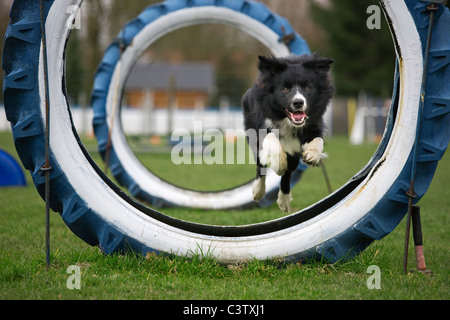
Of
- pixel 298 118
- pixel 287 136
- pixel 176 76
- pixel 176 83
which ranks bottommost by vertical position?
pixel 287 136

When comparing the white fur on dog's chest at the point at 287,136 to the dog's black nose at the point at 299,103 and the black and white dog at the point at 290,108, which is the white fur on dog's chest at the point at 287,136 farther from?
the dog's black nose at the point at 299,103

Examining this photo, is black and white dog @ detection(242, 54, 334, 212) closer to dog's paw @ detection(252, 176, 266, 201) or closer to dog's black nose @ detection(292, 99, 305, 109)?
dog's black nose @ detection(292, 99, 305, 109)

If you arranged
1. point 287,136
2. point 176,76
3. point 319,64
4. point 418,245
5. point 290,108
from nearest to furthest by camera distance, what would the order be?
point 418,245, point 290,108, point 319,64, point 287,136, point 176,76

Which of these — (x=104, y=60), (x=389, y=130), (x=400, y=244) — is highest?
(x=104, y=60)

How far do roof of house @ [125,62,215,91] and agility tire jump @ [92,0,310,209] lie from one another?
2971 cm

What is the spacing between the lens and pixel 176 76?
123ft

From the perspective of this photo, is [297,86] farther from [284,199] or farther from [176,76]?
[176,76]

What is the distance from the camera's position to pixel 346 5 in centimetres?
2961

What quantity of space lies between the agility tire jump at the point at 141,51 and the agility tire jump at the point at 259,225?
2.43 metres

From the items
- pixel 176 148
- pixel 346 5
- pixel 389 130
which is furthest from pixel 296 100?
pixel 346 5

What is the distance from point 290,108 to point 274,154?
0.39 meters

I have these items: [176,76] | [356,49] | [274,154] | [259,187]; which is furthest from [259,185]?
[176,76]
